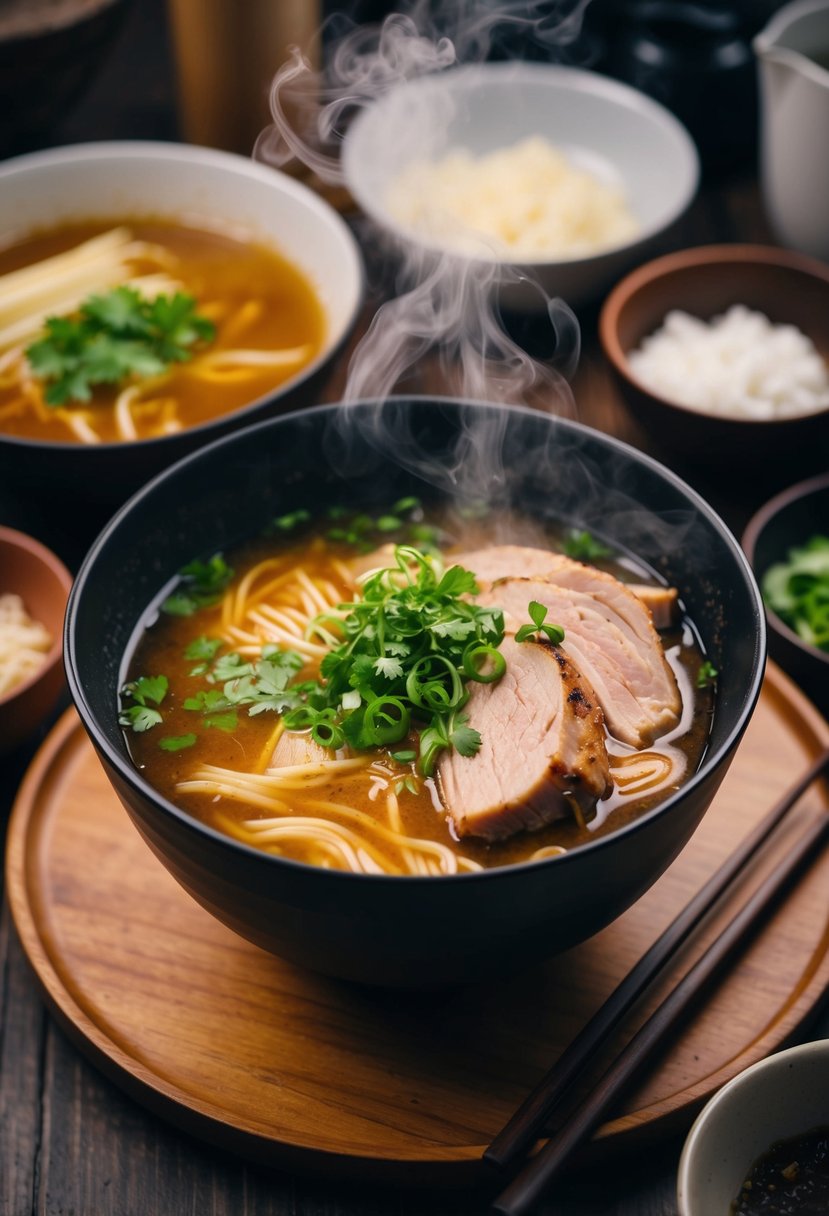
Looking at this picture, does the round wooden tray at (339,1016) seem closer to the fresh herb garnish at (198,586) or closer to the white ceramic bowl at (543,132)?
the fresh herb garnish at (198,586)

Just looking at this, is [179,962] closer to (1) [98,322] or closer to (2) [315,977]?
(2) [315,977]

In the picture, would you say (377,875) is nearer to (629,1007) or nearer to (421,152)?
(629,1007)

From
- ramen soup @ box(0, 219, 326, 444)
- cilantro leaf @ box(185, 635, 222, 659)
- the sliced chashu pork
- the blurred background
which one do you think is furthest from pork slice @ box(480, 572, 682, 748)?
the blurred background

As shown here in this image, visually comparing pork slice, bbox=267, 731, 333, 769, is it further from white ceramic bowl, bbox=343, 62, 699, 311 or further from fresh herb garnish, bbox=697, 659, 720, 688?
white ceramic bowl, bbox=343, 62, 699, 311

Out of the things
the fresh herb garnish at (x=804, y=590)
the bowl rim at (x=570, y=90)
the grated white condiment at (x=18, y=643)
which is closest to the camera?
the grated white condiment at (x=18, y=643)

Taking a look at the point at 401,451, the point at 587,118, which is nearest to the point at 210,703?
the point at 401,451

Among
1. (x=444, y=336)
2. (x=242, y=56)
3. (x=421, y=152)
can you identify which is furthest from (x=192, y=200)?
(x=444, y=336)

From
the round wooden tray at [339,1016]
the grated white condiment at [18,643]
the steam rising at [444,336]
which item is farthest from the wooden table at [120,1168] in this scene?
the steam rising at [444,336]
